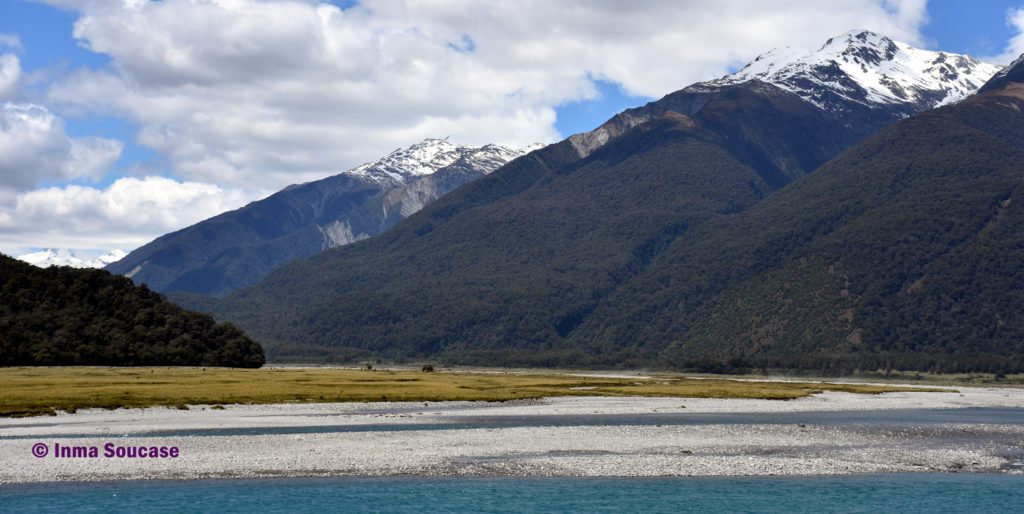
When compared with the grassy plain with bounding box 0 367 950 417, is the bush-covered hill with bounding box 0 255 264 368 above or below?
above

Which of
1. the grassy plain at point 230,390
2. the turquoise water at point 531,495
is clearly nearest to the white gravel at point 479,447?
the turquoise water at point 531,495

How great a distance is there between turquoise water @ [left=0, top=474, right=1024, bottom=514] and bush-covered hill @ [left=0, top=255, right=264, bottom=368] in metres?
116

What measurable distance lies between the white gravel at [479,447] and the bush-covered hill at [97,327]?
71.7 m

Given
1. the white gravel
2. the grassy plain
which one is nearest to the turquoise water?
the white gravel

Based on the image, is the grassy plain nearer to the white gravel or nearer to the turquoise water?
the white gravel

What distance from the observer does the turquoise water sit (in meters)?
50.2

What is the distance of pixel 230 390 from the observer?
120 metres

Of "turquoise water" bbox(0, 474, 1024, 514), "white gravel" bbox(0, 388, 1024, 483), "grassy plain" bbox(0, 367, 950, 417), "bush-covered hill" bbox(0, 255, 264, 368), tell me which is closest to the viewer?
"turquoise water" bbox(0, 474, 1024, 514)

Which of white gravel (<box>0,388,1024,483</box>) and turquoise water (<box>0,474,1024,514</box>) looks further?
white gravel (<box>0,388,1024,483</box>)

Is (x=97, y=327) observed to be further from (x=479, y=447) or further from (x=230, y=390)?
(x=479, y=447)

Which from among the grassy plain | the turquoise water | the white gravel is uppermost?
the grassy plain

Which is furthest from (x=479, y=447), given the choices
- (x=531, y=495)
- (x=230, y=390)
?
(x=230, y=390)

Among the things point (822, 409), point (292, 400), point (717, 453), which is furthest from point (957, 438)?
point (292, 400)

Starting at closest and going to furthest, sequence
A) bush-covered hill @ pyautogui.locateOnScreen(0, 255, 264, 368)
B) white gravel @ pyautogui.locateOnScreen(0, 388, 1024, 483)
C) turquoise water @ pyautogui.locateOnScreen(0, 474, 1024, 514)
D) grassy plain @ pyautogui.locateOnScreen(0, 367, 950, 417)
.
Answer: turquoise water @ pyautogui.locateOnScreen(0, 474, 1024, 514) → white gravel @ pyautogui.locateOnScreen(0, 388, 1024, 483) → grassy plain @ pyautogui.locateOnScreen(0, 367, 950, 417) → bush-covered hill @ pyautogui.locateOnScreen(0, 255, 264, 368)
